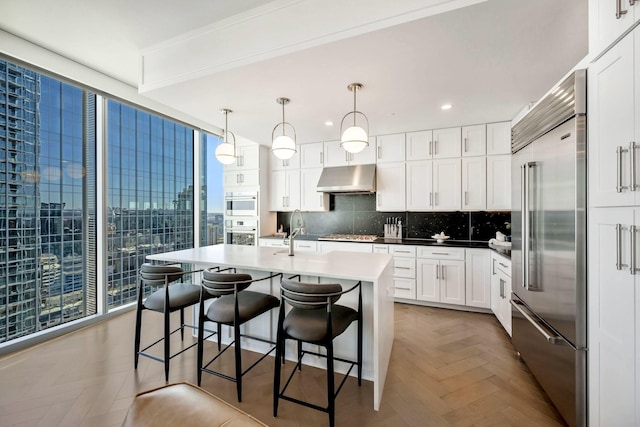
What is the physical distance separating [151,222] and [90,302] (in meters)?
1.20

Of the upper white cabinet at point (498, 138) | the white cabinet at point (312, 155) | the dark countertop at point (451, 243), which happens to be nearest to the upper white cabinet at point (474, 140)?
the upper white cabinet at point (498, 138)

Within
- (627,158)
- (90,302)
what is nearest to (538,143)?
(627,158)

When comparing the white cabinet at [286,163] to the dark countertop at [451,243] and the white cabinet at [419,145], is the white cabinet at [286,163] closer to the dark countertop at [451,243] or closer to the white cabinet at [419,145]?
the dark countertop at [451,243]

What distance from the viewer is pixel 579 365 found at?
59.7 inches

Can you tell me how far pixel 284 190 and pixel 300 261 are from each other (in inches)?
111

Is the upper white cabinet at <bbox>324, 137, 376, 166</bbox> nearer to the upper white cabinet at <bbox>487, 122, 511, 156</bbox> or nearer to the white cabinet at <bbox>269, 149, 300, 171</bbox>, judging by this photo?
the white cabinet at <bbox>269, 149, 300, 171</bbox>

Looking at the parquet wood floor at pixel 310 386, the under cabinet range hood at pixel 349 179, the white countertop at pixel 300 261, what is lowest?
the parquet wood floor at pixel 310 386

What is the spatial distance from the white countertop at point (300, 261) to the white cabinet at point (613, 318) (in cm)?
114

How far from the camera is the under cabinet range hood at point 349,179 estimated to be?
4.16 metres

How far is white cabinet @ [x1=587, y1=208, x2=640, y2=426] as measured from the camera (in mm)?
1181

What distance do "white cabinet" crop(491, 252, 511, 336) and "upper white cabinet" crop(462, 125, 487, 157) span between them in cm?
142

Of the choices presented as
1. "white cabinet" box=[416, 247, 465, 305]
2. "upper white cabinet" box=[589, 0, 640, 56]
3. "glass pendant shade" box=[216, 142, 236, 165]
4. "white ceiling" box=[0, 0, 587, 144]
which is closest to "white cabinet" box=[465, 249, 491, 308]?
"white cabinet" box=[416, 247, 465, 305]

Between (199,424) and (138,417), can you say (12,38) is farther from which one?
(199,424)

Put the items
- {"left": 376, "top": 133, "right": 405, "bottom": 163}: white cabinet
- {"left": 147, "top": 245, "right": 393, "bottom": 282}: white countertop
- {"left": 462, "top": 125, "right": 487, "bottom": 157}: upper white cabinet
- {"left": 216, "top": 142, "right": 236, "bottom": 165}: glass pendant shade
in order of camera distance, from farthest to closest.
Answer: {"left": 376, "top": 133, "right": 405, "bottom": 163}: white cabinet < {"left": 462, "top": 125, "right": 487, "bottom": 157}: upper white cabinet < {"left": 216, "top": 142, "right": 236, "bottom": 165}: glass pendant shade < {"left": 147, "top": 245, "right": 393, "bottom": 282}: white countertop
